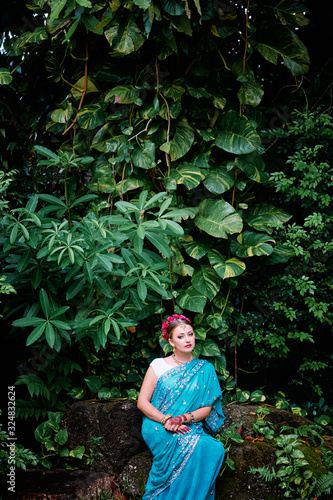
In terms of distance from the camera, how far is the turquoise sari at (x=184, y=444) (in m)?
2.04

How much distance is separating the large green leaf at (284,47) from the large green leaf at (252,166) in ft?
2.03

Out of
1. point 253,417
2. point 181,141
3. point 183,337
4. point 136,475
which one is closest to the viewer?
point 183,337

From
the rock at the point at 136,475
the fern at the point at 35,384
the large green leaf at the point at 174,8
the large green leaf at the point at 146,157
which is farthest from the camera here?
the large green leaf at the point at 146,157

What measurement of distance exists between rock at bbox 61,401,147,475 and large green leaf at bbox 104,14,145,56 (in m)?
2.13

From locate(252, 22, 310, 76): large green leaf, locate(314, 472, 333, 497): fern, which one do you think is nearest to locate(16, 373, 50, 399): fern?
locate(314, 472, 333, 497): fern

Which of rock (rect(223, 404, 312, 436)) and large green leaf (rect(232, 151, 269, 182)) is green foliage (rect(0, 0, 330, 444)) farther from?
rock (rect(223, 404, 312, 436))

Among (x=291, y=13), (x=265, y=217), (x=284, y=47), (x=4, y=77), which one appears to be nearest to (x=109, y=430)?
(x=265, y=217)

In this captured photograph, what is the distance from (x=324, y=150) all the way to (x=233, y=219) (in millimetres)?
882

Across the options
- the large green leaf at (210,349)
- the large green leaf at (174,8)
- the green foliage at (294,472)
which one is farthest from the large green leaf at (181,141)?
the green foliage at (294,472)

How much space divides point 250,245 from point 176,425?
1.22 m

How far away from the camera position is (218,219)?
2.67 metres

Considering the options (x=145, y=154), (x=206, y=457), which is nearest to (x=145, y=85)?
(x=145, y=154)

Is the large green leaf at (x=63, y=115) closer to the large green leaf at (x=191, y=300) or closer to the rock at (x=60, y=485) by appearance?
the large green leaf at (x=191, y=300)

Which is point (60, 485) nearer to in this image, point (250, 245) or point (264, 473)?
point (264, 473)
